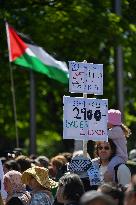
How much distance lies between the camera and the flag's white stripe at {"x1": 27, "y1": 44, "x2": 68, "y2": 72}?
16.1 meters

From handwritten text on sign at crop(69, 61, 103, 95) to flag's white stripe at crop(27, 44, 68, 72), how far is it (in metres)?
6.72

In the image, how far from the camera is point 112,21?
18.2 m

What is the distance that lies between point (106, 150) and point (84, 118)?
64 cm

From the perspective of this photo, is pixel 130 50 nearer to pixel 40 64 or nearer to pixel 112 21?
pixel 112 21

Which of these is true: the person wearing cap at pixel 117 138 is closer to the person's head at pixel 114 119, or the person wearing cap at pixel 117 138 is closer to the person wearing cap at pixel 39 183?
the person's head at pixel 114 119

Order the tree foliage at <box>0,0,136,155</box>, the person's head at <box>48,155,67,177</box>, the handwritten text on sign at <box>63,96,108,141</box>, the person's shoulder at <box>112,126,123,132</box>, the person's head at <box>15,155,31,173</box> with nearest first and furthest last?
1. the person's shoulder at <box>112,126,123,132</box>
2. the handwritten text on sign at <box>63,96,108,141</box>
3. the person's head at <box>15,155,31,173</box>
4. the person's head at <box>48,155,67,177</box>
5. the tree foliage at <box>0,0,136,155</box>

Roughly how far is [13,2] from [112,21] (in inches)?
92.6

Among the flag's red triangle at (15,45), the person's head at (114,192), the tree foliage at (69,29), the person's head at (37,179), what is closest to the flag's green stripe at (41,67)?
the flag's red triangle at (15,45)

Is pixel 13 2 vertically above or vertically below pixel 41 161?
above

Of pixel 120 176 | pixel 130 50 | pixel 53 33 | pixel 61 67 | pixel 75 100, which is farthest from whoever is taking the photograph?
pixel 130 50

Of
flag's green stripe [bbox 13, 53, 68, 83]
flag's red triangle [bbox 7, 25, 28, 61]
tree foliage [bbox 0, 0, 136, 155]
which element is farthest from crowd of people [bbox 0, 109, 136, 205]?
tree foliage [bbox 0, 0, 136, 155]

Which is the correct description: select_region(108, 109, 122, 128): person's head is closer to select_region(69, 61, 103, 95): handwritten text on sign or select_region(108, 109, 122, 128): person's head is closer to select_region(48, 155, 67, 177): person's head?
select_region(69, 61, 103, 95): handwritten text on sign

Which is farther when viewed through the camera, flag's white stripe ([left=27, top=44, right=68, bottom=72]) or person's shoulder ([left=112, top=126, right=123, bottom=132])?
flag's white stripe ([left=27, top=44, right=68, bottom=72])

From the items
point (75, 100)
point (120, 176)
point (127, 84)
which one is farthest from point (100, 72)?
point (127, 84)
